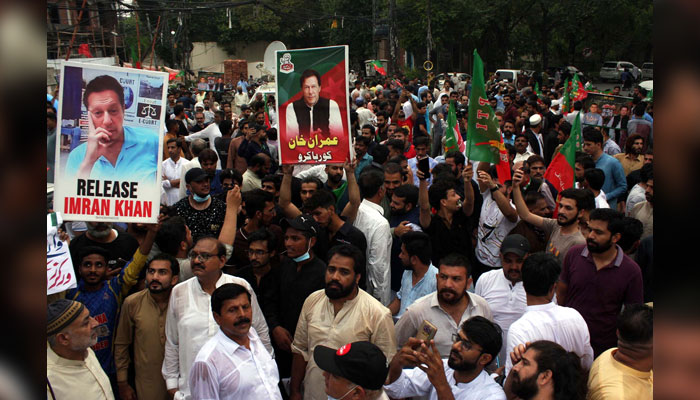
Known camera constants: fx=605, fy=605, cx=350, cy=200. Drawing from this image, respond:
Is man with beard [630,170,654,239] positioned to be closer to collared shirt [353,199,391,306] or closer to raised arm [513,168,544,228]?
raised arm [513,168,544,228]

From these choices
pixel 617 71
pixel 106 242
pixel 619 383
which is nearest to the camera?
pixel 619 383

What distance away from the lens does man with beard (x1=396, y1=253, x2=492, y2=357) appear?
3932 mm

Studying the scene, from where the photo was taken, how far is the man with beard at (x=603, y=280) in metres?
4.28

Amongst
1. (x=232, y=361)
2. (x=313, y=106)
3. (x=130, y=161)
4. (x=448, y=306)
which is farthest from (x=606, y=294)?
(x=130, y=161)

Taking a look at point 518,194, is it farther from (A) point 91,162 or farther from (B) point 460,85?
(B) point 460,85

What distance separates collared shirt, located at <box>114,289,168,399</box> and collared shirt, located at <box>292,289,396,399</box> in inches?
39.4

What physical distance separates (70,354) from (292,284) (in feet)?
5.54

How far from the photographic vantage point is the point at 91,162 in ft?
13.5

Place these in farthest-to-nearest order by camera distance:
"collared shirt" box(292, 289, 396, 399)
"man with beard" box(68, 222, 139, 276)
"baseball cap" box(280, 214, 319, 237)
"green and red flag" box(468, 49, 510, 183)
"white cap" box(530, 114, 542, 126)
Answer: "white cap" box(530, 114, 542, 126), "green and red flag" box(468, 49, 510, 183), "man with beard" box(68, 222, 139, 276), "baseball cap" box(280, 214, 319, 237), "collared shirt" box(292, 289, 396, 399)

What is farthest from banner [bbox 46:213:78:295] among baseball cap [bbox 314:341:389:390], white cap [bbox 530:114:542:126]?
white cap [bbox 530:114:542:126]

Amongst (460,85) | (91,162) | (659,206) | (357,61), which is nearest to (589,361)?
(659,206)

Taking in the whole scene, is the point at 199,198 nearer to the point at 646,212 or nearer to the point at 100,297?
the point at 100,297

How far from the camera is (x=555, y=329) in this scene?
12.0ft

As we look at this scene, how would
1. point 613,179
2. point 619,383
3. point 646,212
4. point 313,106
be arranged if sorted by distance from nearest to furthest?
point 619,383
point 313,106
point 646,212
point 613,179
